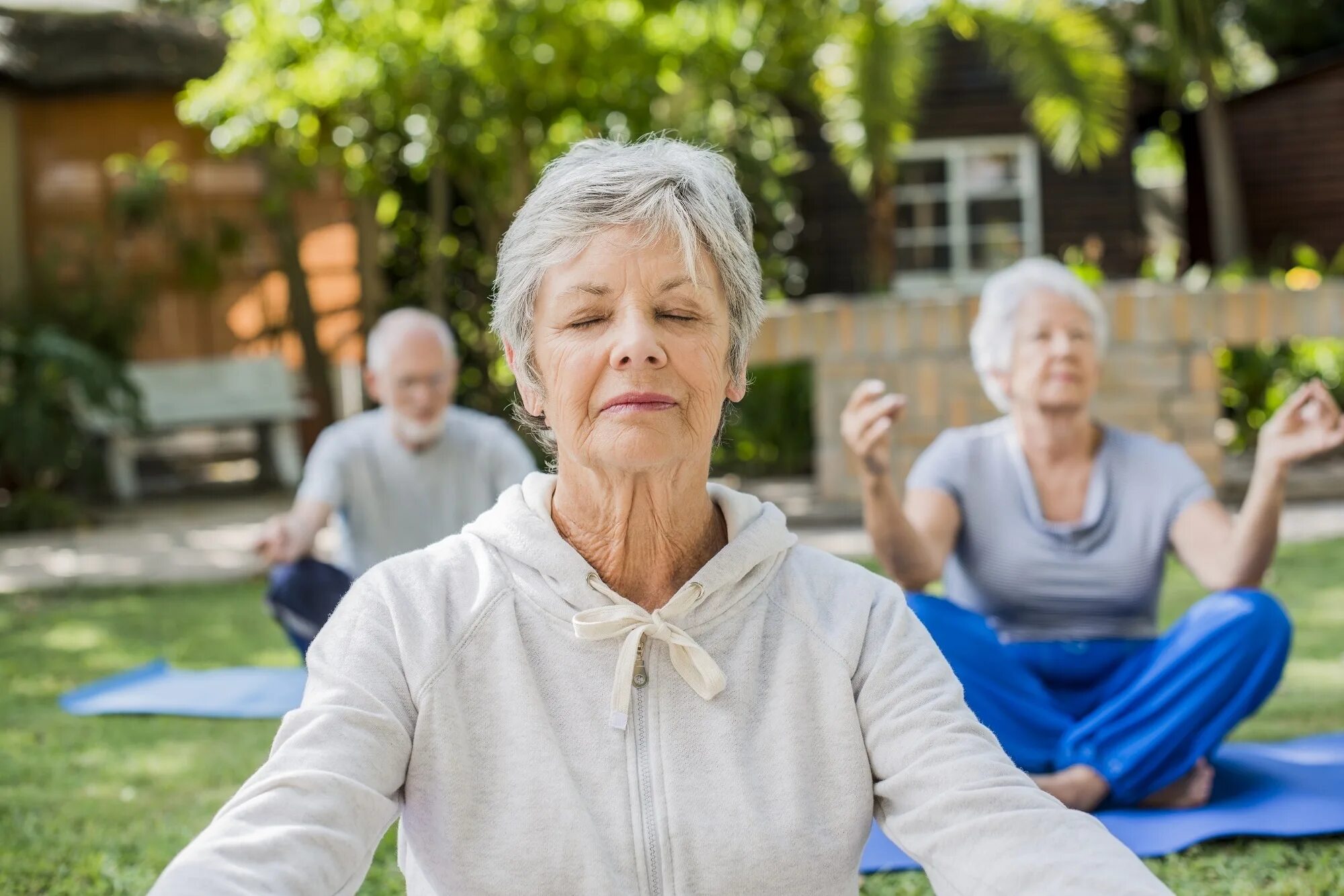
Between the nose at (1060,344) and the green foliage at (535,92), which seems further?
the green foliage at (535,92)

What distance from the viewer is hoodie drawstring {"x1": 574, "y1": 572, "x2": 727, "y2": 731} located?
5.62 ft

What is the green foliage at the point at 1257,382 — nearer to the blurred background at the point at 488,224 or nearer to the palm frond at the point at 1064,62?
the blurred background at the point at 488,224

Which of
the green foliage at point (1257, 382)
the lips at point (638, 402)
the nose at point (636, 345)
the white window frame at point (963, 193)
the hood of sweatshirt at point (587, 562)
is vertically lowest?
the green foliage at point (1257, 382)

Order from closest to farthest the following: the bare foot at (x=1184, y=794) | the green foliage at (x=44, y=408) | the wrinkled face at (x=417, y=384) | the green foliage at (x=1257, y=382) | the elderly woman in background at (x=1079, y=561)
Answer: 1. the elderly woman in background at (x=1079, y=561)
2. the bare foot at (x=1184, y=794)
3. the wrinkled face at (x=417, y=384)
4. the green foliage at (x=44, y=408)
5. the green foliage at (x=1257, y=382)

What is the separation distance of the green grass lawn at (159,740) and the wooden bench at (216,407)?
4016 millimetres

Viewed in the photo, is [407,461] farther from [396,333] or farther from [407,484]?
[396,333]

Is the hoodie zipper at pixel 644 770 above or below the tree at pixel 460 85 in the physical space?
below

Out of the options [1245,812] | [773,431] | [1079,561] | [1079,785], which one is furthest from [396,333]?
[773,431]

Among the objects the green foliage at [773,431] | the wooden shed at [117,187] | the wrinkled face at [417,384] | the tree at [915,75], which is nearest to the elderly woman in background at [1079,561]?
the wrinkled face at [417,384]

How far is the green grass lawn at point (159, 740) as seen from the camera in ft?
9.84

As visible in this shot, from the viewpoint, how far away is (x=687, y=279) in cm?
175

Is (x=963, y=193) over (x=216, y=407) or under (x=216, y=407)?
over

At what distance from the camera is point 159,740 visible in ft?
14.1

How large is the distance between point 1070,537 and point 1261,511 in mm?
436
